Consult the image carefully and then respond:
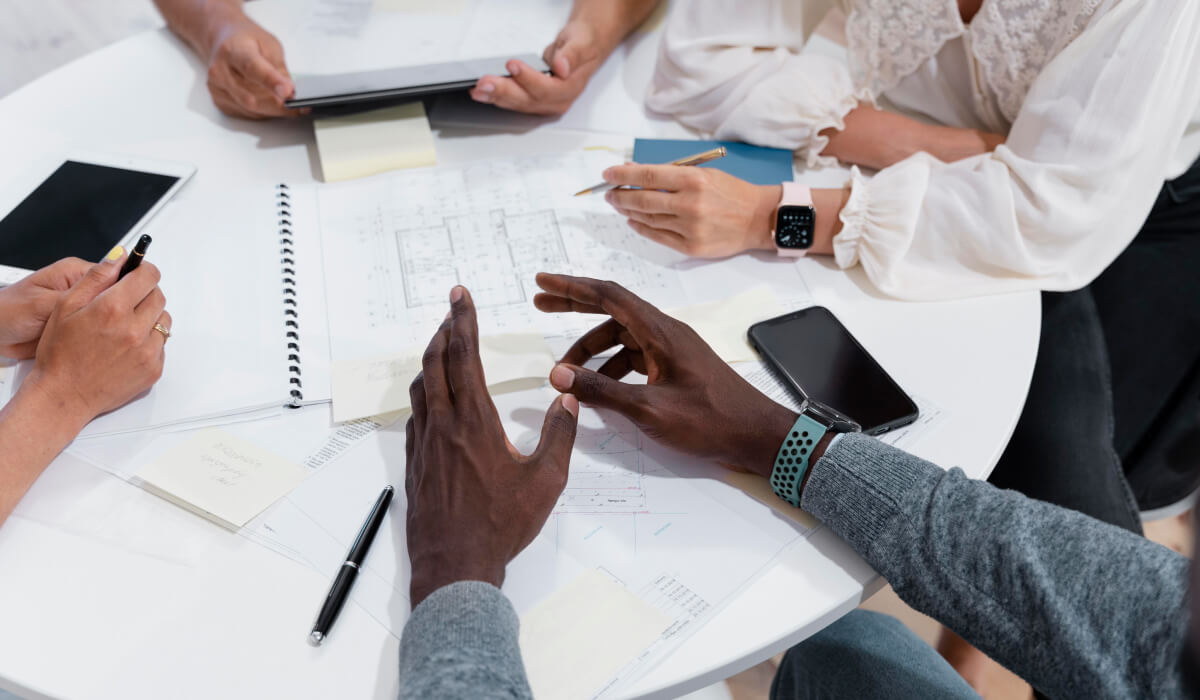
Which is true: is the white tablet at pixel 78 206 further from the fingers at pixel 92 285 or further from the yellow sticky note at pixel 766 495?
the yellow sticky note at pixel 766 495

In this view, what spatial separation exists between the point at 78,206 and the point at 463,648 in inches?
32.2

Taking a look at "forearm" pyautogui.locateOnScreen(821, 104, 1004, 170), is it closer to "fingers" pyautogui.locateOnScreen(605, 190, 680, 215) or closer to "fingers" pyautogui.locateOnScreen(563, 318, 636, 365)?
"fingers" pyautogui.locateOnScreen(605, 190, 680, 215)

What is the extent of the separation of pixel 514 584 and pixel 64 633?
14.1 inches

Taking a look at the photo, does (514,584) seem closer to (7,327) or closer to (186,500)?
(186,500)

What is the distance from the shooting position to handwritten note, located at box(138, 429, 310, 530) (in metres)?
0.73

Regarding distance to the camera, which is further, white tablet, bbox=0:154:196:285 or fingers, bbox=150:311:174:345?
white tablet, bbox=0:154:196:285

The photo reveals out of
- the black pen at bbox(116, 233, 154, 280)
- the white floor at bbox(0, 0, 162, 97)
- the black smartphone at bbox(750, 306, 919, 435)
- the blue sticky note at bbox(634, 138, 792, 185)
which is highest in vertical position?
the black pen at bbox(116, 233, 154, 280)

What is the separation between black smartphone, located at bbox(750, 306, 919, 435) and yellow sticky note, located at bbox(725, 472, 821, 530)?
4.6 inches

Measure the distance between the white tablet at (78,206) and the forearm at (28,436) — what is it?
0.26 meters

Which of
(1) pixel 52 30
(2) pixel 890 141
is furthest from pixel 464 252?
(1) pixel 52 30

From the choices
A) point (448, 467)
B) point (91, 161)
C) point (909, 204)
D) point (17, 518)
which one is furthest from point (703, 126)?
point (17, 518)

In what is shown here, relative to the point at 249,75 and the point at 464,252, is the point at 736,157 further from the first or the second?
the point at 249,75

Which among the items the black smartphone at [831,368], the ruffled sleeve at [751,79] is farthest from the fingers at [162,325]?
the ruffled sleeve at [751,79]

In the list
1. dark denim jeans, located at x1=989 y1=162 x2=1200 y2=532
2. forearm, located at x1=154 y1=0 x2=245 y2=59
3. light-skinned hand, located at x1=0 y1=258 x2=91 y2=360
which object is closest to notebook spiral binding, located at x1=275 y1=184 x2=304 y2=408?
light-skinned hand, located at x1=0 y1=258 x2=91 y2=360
